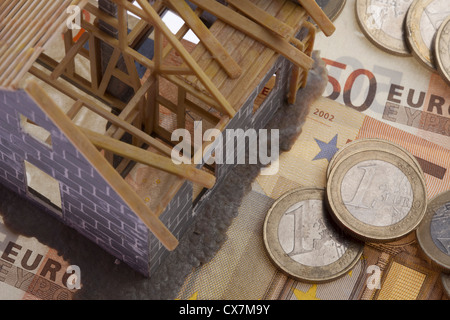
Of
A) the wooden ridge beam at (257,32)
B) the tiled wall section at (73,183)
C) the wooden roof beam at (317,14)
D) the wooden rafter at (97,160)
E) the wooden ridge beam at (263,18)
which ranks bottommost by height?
the tiled wall section at (73,183)

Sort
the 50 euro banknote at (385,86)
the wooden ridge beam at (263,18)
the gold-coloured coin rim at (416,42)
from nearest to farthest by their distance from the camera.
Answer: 1. the wooden ridge beam at (263,18)
2. the 50 euro banknote at (385,86)
3. the gold-coloured coin rim at (416,42)

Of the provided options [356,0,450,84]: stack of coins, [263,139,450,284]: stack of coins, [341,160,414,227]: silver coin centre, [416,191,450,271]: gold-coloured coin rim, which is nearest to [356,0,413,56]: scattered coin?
[356,0,450,84]: stack of coins

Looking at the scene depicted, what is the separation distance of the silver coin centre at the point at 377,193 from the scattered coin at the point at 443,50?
2.84 m

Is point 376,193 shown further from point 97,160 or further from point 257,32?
point 97,160

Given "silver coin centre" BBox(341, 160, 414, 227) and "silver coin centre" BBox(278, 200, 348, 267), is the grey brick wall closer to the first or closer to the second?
"silver coin centre" BBox(278, 200, 348, 267)

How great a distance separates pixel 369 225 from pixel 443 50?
478cm

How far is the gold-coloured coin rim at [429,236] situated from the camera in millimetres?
15906

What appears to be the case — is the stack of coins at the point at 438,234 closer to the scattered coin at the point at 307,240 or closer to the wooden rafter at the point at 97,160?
the scattered coin at the point at 307,240

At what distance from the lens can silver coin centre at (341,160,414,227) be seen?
16219 mm

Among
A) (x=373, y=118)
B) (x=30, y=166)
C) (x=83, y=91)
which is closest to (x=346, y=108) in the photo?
(x=373, y=118)

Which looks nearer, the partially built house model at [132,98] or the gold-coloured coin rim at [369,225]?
the partially built house model at [132,98]

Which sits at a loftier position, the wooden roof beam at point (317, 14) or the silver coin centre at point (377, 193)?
the wooden roof beam at point (317, 14)

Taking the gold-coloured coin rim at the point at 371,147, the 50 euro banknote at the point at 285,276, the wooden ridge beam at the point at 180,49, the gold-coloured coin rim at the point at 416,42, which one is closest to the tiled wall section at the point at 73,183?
the 50 euro banknote at the point at 285,276

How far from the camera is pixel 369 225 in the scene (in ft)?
52.8
